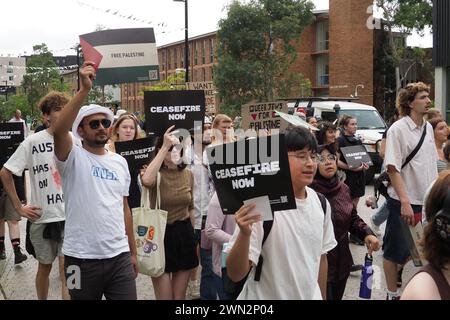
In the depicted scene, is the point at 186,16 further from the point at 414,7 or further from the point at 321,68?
the point at 321,68

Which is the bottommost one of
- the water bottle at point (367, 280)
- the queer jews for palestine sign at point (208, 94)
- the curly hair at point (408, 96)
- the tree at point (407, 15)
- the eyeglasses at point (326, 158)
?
the water bottle at point (367, 280)

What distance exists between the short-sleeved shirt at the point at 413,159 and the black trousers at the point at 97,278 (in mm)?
2598

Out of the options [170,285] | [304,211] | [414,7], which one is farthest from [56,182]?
[414,7]

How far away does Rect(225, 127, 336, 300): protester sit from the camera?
267 centimetres

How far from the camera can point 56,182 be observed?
5.22m

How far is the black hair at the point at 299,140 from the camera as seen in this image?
304 centimetres

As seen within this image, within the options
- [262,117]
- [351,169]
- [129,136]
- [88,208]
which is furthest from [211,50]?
[88,208]

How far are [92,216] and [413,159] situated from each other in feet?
9.70

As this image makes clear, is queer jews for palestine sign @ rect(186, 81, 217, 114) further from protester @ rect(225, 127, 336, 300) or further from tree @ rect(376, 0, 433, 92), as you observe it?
tree @ rect(376, 0, 433, 92)

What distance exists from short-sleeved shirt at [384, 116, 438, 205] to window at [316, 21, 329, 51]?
51144mm

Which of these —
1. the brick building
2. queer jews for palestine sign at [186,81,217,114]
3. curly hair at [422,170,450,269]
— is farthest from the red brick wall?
curly hair at [422,170,450,269]

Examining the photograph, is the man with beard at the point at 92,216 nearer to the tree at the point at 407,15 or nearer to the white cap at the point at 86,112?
the white cap at the point at 86,112

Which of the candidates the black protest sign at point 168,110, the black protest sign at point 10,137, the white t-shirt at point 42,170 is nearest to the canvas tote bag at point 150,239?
the black protest sign at point 168,110
